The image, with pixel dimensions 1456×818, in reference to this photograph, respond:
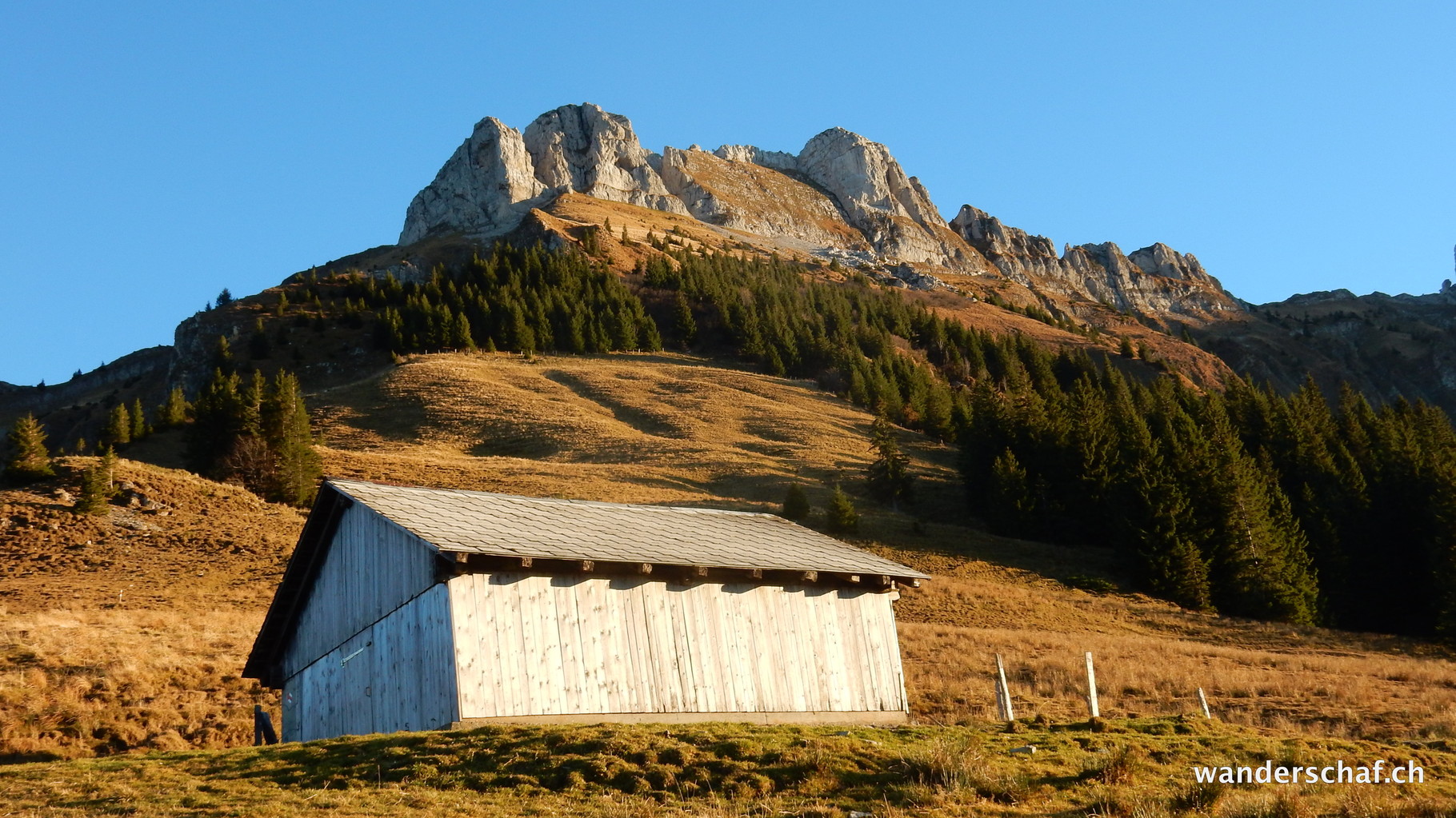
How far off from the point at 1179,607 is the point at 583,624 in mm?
38959

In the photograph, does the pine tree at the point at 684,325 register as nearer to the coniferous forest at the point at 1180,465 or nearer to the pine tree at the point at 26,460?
the coniferous forest at the point at 1180,465

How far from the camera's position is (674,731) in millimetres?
15250

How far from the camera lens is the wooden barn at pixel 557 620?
17188 millimetres

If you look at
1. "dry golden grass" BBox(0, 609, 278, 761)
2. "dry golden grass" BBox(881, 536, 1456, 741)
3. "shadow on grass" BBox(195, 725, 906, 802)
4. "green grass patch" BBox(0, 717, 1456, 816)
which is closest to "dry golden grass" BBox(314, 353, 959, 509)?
"dry golden grass" BBox(881, 536, 1456, 741)

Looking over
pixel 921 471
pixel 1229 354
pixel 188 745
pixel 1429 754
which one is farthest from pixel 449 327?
pixel 1229 354

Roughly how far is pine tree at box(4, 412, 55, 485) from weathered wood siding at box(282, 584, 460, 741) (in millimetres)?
35505

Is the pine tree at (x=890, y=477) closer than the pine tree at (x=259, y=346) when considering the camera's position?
Yes

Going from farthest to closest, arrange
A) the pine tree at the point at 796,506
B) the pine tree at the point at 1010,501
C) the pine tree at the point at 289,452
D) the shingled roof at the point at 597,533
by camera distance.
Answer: the pine tree at the point at 1010,501, the pine tree at the point at 796,506, the pine tree at the point at 289,452, the shingled roof at the point at 597,533

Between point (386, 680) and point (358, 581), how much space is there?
2.46 meters

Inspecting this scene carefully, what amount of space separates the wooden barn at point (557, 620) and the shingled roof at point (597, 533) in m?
0.07

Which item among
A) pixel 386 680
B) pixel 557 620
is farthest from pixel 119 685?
pixel 557 620

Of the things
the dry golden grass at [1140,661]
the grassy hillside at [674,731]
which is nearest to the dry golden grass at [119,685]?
the grassy hillside at [674,731]

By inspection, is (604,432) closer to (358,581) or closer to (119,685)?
(119,685)

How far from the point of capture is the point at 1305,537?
55.2m
